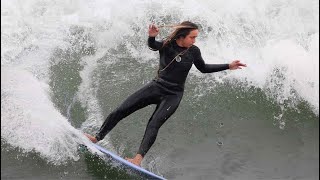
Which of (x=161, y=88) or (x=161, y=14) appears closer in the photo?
(x=161, y=88)

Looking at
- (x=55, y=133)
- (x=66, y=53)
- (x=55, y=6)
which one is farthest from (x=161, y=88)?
(x=55, y=6)

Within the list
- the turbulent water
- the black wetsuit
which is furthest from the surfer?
the turbulent water

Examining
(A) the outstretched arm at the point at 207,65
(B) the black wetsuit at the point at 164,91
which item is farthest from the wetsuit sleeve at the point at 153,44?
(A) the outstretched arm at the point at 207,65

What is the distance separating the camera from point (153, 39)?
5035mm

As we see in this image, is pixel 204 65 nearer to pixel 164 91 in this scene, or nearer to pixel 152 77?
pixel 164 91

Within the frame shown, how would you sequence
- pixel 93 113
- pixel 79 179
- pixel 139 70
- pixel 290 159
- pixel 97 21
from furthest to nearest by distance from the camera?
1. pixel 97 21
2. pixel 139 70
3. pixel 93 113
4. pixel 290 159
5. pixel 79 179

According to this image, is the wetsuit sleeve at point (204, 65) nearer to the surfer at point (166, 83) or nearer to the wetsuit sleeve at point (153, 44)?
the surfer at point (166, 83)

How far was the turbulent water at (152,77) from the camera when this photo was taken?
5520 millimetres

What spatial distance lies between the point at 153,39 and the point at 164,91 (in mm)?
594

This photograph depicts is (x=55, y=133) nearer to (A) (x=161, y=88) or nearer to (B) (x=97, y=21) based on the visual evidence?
(A) (x=161, y=88)

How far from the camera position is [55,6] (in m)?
8.77

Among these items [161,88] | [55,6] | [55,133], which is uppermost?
[161,88]

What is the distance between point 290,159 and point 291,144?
0.86 ft

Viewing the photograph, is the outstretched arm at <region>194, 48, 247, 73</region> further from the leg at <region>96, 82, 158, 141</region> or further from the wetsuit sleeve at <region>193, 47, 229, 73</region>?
the leg at <region>96, 82, 158, 141</region>
